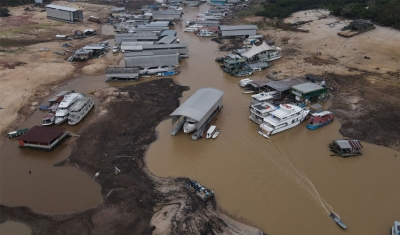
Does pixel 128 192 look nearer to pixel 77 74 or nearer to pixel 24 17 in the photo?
pixel 77 74

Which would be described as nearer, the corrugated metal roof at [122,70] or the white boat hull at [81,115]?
the white boat hull at [81,115]

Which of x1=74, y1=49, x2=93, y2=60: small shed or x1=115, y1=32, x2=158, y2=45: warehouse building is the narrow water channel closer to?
x1=74, y1=49, x2=93, y2=60: small shed

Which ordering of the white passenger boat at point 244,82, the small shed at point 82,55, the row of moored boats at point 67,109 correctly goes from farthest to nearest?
the small shed at point 82,55 < the white passenger boat at point 244,82 < the row of moored boats at point 67,109

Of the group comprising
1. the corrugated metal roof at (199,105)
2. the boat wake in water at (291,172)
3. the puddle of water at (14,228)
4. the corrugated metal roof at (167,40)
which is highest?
the corrugated metal roof at (167,40)

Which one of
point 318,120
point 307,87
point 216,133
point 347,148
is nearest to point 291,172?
point 347,148

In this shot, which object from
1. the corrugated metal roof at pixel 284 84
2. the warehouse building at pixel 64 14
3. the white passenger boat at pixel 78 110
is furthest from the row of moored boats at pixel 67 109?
the warehouse building at pixel 64 14

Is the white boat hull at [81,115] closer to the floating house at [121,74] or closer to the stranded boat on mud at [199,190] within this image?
the floating house at [121,74]

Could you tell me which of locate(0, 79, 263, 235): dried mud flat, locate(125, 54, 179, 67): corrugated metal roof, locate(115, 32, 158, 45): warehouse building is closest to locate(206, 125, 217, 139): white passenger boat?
locate(0, 79, 263, 235): dried mud flat

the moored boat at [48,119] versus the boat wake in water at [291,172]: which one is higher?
the boat wake in water at [291,172]
